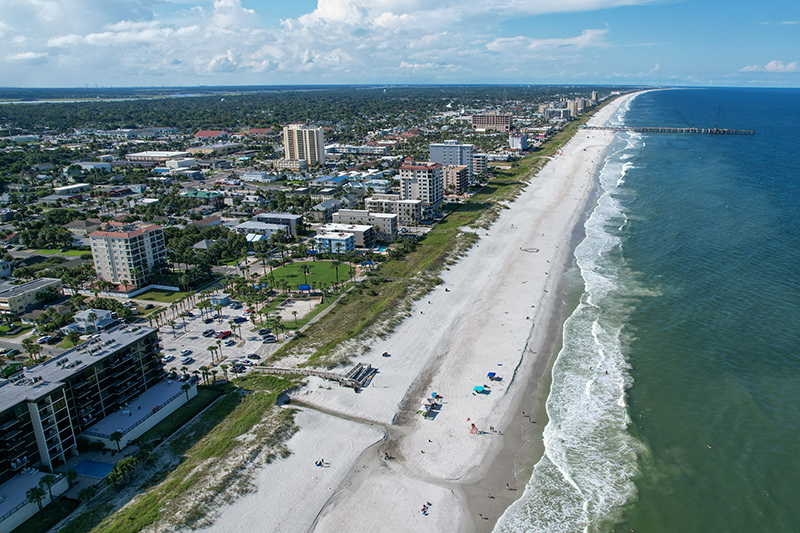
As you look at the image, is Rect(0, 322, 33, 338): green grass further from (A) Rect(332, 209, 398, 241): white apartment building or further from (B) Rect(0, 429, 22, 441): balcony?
(A) Rect(332, 209, 398, 241): white apartment building

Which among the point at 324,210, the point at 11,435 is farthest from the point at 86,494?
the point at 324,210

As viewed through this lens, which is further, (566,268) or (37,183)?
(37,183)

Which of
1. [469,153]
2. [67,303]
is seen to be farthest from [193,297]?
[469,153]

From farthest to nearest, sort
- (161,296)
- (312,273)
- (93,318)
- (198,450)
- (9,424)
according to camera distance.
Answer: (312,273) → (161,296) → (93,318) → (198,450) → (9,424)

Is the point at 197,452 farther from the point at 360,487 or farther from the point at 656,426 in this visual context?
the point at 656,426

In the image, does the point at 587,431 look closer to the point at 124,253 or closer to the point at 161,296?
the point at 161,296

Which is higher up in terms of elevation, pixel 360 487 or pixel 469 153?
pixel 469 153

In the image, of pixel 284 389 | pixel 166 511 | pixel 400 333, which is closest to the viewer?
pixel 166 511
